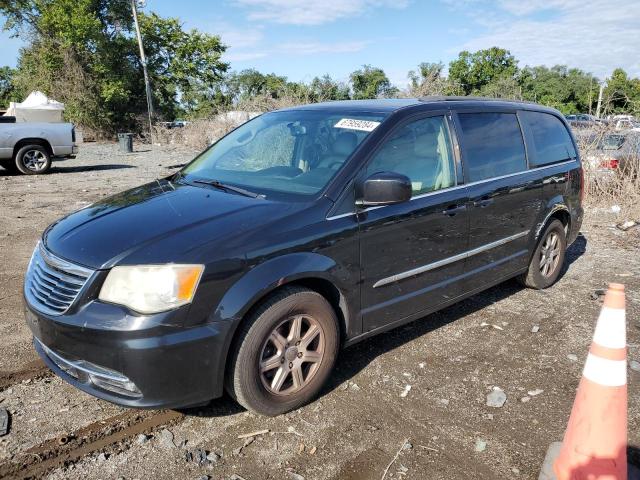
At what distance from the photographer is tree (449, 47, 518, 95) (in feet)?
227

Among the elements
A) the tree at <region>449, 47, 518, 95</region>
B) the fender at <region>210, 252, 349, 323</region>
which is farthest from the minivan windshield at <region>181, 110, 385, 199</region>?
the tree at <region>449, 47, 518, 95</region>

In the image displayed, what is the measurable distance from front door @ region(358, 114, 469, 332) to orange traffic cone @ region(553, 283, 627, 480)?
1.35m

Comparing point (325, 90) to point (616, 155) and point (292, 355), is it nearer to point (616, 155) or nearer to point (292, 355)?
point (616, 155)

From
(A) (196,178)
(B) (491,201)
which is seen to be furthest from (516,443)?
(A) (196,178)

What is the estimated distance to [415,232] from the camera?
3.61 metres

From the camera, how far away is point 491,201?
13.9 ft

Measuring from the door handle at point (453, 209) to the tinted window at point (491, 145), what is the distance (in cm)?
27

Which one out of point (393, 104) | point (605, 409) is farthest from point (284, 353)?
point (393, 104)

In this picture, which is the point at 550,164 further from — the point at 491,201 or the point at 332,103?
the point at 332,103

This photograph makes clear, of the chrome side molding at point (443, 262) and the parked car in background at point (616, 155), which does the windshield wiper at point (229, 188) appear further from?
the parked car in background at point (616, 155)

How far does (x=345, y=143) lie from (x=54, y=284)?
197 cm

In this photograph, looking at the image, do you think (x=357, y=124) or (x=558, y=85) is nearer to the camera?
(x=357, y=124)

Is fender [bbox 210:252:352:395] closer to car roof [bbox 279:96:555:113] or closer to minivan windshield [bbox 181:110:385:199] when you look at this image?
minivan windshield [bbox 181:110:385:199]

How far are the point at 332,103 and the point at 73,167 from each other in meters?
14.2
